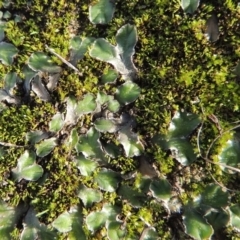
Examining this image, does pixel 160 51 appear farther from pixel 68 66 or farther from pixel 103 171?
pixel 103 171

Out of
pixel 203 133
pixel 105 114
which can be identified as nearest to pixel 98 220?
pixel 105 114

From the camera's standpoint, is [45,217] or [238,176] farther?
[45,217]

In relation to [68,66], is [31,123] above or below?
below

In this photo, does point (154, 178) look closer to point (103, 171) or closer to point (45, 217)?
point (103, 171)

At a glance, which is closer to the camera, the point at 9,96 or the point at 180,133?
the point at 180,133

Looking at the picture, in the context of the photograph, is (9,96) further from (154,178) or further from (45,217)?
(154,178)

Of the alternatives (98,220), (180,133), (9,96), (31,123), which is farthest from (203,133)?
(9,96)

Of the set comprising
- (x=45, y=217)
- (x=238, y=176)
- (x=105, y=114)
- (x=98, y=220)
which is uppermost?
(x=238, y=176)

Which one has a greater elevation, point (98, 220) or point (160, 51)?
point (160, 51)

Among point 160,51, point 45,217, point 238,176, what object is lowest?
point 45,217
